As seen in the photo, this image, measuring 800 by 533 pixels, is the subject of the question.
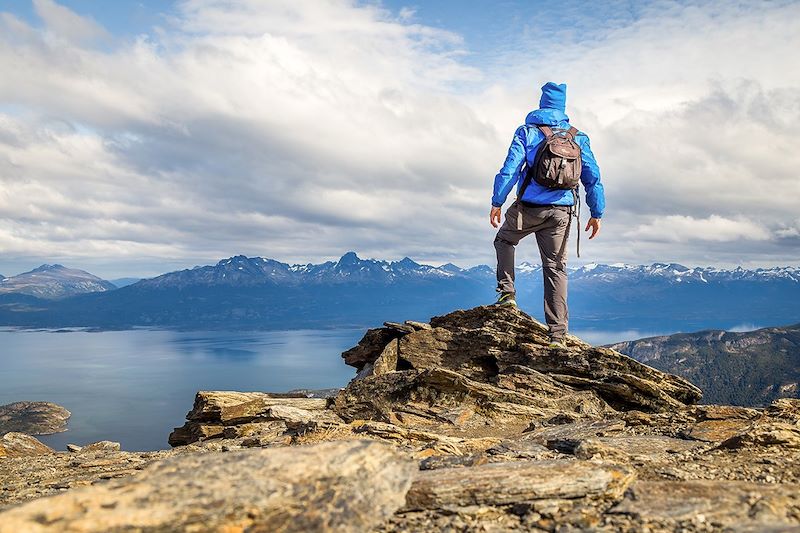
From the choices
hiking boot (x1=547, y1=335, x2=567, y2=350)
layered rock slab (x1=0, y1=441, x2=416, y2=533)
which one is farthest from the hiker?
layered rock slab (x1=0, y1=441, x2=416, y2=533)

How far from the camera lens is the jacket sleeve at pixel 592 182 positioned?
53.2 ft

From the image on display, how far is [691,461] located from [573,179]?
9.17 metres

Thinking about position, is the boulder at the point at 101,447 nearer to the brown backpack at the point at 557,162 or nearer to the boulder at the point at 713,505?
the brown backpack at the point at 557,162

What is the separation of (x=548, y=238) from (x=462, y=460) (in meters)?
9.95

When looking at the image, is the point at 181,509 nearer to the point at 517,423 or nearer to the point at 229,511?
the point at 229,511

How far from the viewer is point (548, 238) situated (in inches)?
644

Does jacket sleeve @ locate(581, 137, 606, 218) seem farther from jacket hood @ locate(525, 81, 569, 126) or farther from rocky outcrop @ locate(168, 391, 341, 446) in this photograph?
rocky outcrop @ locate(168, 391, 341, 446)

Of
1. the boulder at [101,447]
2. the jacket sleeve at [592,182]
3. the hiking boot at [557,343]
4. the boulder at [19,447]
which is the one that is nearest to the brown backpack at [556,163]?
the jacket sleeve at [592,182]

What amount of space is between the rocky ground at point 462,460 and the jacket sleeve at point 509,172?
5285 millimetres

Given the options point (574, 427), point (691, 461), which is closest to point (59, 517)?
point (691, 461)

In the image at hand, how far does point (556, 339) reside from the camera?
17781mm

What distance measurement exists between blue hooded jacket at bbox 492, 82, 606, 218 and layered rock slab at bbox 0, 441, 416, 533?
1131cm

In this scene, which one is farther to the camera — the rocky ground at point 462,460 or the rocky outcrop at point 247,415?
the rocky outcrop at point 247,415

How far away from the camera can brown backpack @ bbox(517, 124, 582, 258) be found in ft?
49.8
